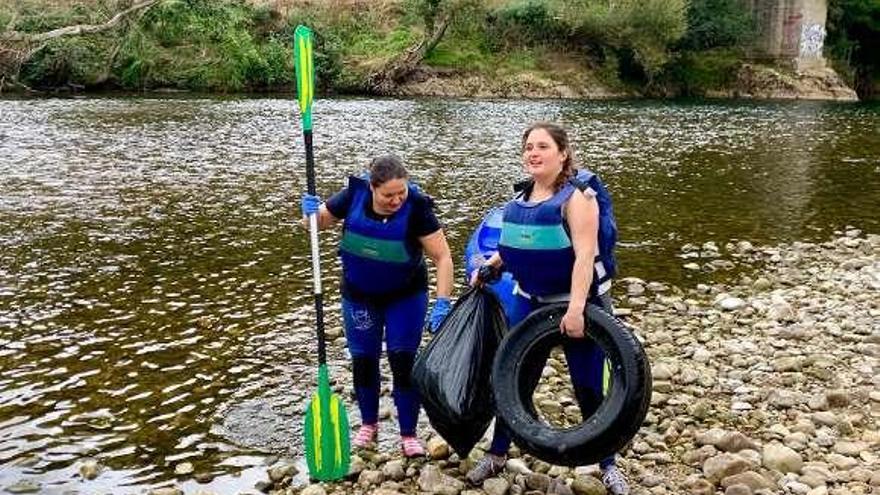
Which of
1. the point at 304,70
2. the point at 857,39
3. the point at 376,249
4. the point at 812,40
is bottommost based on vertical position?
the point at 376,249

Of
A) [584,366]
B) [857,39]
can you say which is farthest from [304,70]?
[857,39]

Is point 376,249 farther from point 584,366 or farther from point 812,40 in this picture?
point 812,40

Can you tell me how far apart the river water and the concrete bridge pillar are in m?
25.1

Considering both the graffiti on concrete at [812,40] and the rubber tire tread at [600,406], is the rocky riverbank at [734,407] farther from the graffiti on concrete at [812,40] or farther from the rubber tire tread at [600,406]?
the graffiti on concrete at [812,40]

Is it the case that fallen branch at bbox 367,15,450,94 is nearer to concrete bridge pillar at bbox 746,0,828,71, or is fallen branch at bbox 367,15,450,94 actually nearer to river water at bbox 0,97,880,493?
river water at bbox 0,97,880,493

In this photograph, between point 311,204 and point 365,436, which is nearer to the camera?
point 311,204

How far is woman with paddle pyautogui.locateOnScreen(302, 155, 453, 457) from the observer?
17.2 ft

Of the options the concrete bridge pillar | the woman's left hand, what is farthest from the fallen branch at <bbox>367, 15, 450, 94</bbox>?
the woman's left hand

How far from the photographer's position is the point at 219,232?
496 inches

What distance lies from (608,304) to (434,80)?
40.7 meters

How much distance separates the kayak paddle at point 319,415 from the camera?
17.7 feet

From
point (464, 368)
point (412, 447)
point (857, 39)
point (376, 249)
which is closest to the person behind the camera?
point (464, 368)

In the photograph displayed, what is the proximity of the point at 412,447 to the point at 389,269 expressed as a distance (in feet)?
3.87

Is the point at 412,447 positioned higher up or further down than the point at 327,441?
further down
